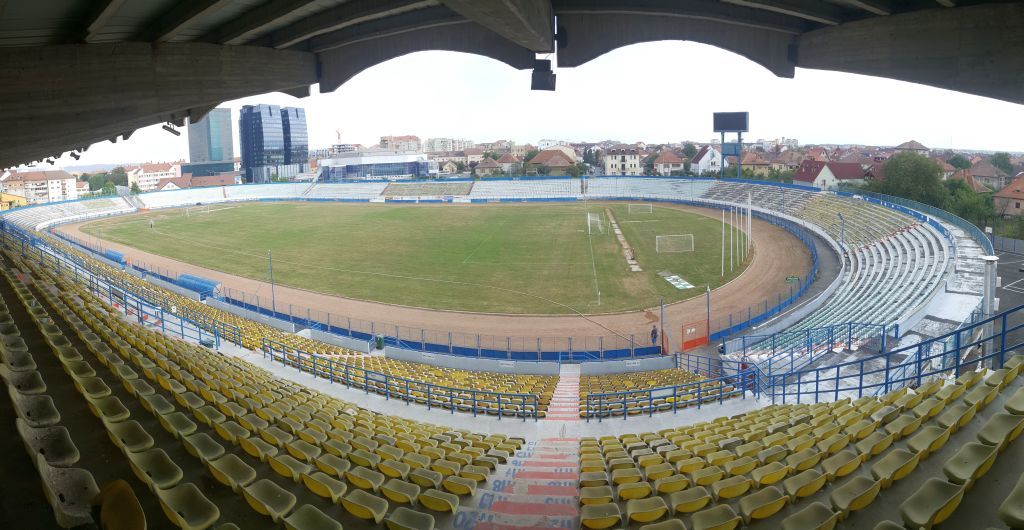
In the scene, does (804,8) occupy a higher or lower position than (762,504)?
higher

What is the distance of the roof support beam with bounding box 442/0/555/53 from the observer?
7543mm

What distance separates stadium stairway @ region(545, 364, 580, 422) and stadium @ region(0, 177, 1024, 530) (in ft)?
0.43

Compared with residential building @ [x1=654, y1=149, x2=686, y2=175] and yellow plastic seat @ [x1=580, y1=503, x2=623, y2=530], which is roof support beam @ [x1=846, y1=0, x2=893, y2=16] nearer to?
yellow plastic seat @ [x1=580, y1=503, x2=623, y2=530]

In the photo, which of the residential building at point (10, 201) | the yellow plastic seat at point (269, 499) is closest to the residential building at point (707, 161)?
the residential building at point (10, 201)

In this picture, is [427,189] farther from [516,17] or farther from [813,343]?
[516,17]

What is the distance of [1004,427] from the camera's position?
547 cm

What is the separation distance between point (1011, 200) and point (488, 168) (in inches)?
3670

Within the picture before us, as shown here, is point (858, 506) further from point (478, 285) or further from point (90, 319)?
point (478, 285)

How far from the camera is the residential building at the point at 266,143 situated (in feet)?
520

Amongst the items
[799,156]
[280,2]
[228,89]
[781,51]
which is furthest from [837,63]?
[799,156]

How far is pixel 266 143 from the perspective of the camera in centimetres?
16100

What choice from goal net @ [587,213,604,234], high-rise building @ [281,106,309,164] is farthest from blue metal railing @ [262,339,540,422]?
high-rise building @ [281,106,309,164]

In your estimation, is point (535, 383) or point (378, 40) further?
point (535, 383)

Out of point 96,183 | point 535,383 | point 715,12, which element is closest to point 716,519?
point 715,12
